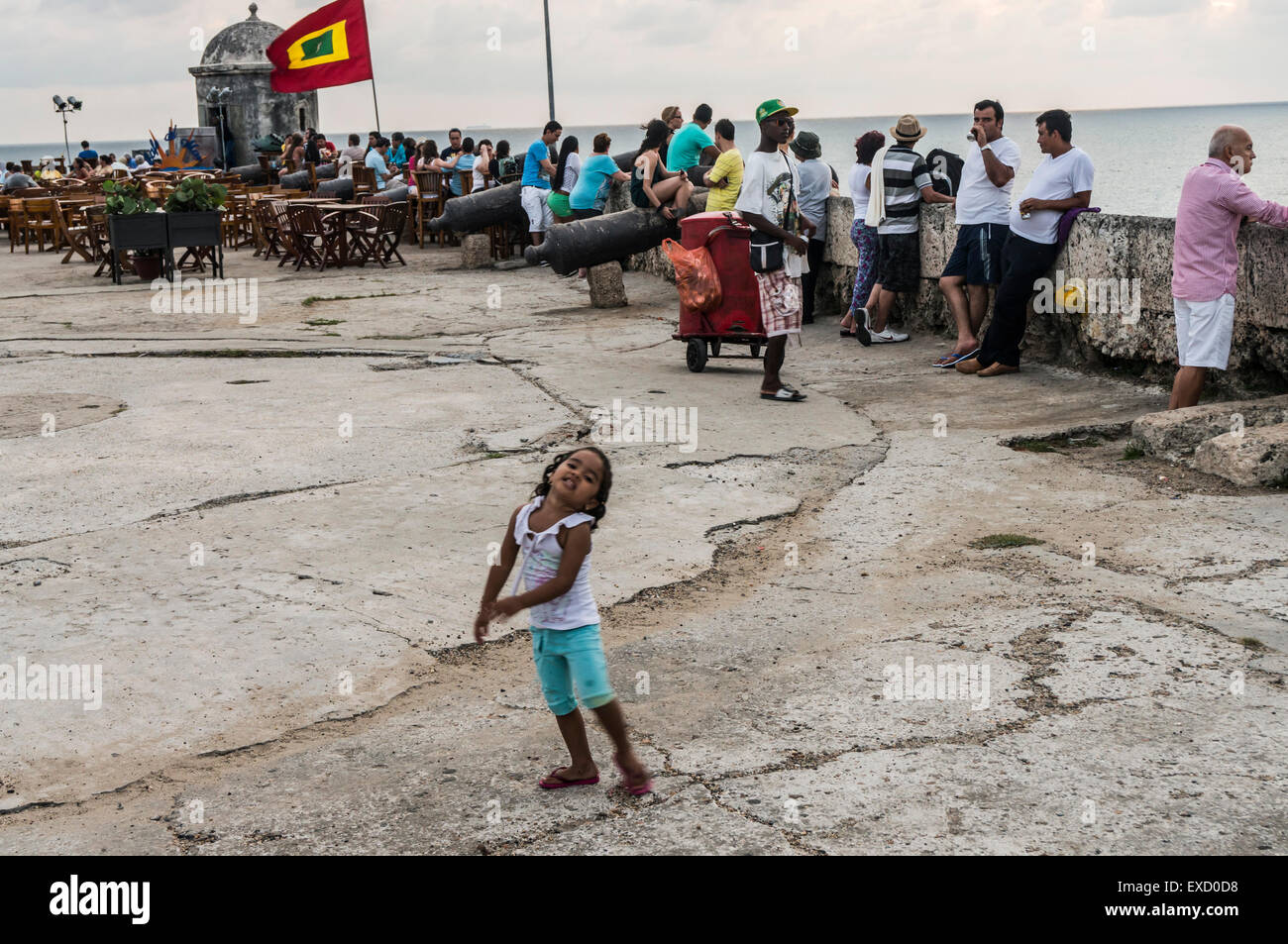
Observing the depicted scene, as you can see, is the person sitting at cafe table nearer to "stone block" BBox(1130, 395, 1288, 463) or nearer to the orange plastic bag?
the orange plastic bag

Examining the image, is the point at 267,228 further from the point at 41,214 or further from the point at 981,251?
the point at 981,251

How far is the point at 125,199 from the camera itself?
15.4 metres

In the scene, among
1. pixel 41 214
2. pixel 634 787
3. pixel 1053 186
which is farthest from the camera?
pixel 41 214

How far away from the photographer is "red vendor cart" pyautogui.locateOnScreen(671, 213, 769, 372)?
30.4 feet

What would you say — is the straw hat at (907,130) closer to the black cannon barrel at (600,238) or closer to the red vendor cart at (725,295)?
the red vendor cart at (725,295)

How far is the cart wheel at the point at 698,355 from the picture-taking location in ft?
31.1

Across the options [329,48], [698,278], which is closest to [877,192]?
[698,278]

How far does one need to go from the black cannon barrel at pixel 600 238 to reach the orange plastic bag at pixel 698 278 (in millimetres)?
3032

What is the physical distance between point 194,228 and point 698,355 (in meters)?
8.66

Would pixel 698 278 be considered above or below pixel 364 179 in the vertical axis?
below

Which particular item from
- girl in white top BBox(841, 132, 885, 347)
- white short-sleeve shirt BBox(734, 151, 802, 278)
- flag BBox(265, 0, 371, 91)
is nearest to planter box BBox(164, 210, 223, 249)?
flag BBox(265, 0, 371, 91)

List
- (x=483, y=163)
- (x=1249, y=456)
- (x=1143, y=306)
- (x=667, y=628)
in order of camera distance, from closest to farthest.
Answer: (x=667, y=628) < (x=1249, y=456) < (x=1143, y=306) < (x=483, y=163)

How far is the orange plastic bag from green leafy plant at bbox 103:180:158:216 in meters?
8.72
